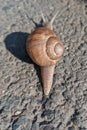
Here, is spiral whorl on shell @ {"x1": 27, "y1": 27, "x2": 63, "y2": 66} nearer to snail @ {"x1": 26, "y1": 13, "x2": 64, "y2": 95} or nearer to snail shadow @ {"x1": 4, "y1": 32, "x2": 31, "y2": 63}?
snail @ {"x1": 26, "y1": 13, "x2": 64, "y2": 95}

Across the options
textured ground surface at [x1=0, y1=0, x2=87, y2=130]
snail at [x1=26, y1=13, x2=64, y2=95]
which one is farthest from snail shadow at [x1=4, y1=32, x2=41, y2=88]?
snail at [x1=26, y1=13, x2=64, y2=95]

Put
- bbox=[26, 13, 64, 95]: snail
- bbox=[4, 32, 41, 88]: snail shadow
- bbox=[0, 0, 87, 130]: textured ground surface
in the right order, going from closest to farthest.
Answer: bbox=[0, 0, 87, 130]: textured ground surface, bbox=[26, 13, 64, 95]: snail, bbox=[4, 32, 41, 88]: snail shadow

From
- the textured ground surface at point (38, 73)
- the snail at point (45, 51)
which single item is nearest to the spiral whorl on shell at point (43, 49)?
the snail at point (45, 51)

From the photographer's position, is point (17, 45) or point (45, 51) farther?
point (17, 45)

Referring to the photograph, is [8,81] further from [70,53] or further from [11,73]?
[70,53]

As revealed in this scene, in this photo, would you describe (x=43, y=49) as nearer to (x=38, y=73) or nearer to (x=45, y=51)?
(x=45, y=51)

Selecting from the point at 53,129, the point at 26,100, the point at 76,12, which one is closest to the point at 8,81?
the point at 26,100

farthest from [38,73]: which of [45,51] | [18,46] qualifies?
[18,46]

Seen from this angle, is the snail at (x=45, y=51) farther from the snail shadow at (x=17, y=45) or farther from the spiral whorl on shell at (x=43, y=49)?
the snail shadow at (x=17, y=45)
